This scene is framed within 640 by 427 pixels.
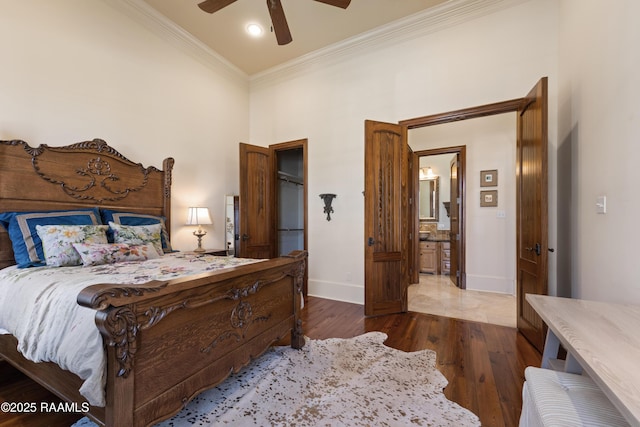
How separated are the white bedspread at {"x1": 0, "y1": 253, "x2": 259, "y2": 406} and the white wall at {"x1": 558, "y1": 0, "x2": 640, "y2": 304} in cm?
261

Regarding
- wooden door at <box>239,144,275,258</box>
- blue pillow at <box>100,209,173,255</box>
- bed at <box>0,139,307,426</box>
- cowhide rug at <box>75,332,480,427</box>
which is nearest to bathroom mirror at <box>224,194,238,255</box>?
wooden door at <box>239,144,275,258</box>

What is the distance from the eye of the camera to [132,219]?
112 inches

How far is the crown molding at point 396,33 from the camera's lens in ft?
10.1

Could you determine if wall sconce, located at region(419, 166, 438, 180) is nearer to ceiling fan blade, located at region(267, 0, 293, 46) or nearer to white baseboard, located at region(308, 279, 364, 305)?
white baseboard, located at region(308, 279, 364, 305)

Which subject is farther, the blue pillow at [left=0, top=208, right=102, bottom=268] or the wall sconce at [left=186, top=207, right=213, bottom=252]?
the wall sconce at [left=186, top=207, right=213, bottom=252]

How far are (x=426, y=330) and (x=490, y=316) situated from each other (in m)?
0.96

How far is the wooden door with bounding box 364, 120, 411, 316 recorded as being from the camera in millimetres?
3242

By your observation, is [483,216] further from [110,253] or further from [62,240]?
[62,240]

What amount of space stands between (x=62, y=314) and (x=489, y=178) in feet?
16.6

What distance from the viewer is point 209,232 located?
4.02 metres

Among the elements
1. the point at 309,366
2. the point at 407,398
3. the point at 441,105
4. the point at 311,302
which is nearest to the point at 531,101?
the point at 441,105

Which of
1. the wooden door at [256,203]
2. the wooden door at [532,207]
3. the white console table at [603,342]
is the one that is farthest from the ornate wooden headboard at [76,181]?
the wooden door at [532,207]

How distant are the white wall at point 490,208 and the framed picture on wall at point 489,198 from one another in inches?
2.0

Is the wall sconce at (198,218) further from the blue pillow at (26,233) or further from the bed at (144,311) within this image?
the blue pillow at (26,233)
